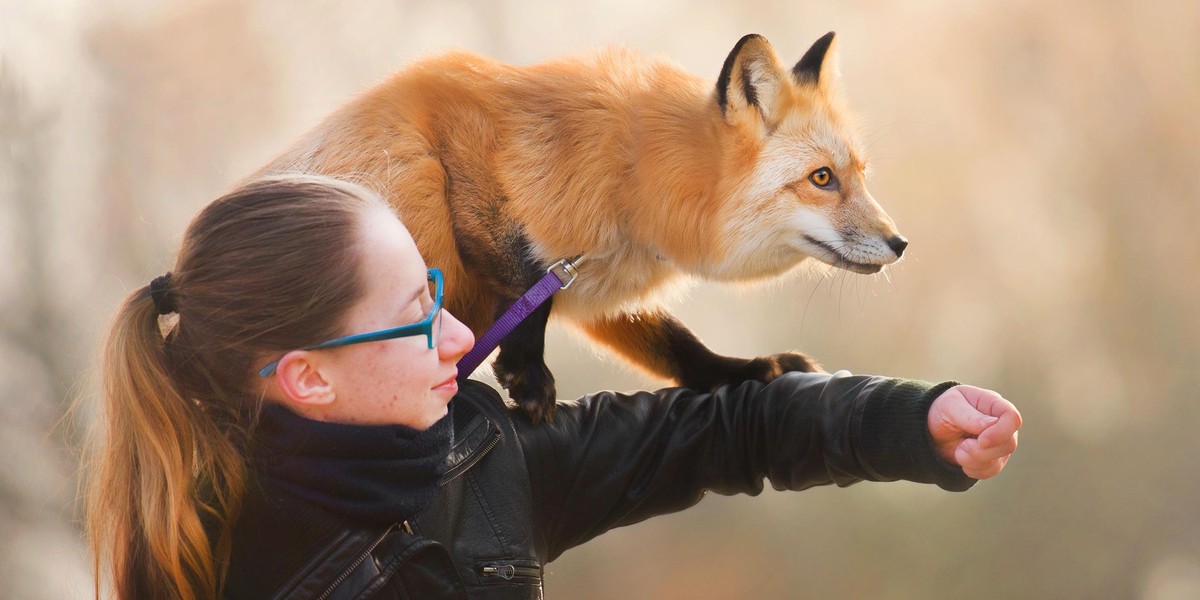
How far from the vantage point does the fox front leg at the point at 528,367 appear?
1.42 meters

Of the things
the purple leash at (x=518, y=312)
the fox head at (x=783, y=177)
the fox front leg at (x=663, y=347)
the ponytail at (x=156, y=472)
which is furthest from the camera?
the fox front leg at (x=663, y=347)

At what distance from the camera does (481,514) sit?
121 cm

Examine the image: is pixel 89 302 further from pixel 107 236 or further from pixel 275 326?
pixel 275 326

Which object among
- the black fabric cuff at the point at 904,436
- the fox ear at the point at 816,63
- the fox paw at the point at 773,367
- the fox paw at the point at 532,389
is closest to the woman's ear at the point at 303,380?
the fox paw at the point at 532,389

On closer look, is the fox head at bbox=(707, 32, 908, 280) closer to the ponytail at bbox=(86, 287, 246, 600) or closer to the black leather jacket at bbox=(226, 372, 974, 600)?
the black leather jacket at bbox=(226, 372, 974, 600)

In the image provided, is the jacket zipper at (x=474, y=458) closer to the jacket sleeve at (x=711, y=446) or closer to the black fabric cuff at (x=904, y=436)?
the jacket sleeve at (x=711, y=446)

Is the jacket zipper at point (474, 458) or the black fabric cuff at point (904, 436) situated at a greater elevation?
the black fabric cuff at point (904, 436)

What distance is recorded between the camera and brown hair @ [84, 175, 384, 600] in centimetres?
108

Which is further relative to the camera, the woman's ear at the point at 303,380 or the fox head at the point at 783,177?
the fox head at the point at 783,177

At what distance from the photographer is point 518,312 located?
4.68 feet

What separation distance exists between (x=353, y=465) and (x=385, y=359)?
124 mm

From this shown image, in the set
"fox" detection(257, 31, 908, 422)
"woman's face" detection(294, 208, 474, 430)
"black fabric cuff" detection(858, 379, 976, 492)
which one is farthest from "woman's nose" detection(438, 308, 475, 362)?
"black fabric cuff" detection(858, 379, 976, 492)

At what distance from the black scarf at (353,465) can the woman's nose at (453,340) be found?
0.09 meters

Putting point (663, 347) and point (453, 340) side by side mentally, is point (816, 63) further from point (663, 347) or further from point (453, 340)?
point (453, 340)
